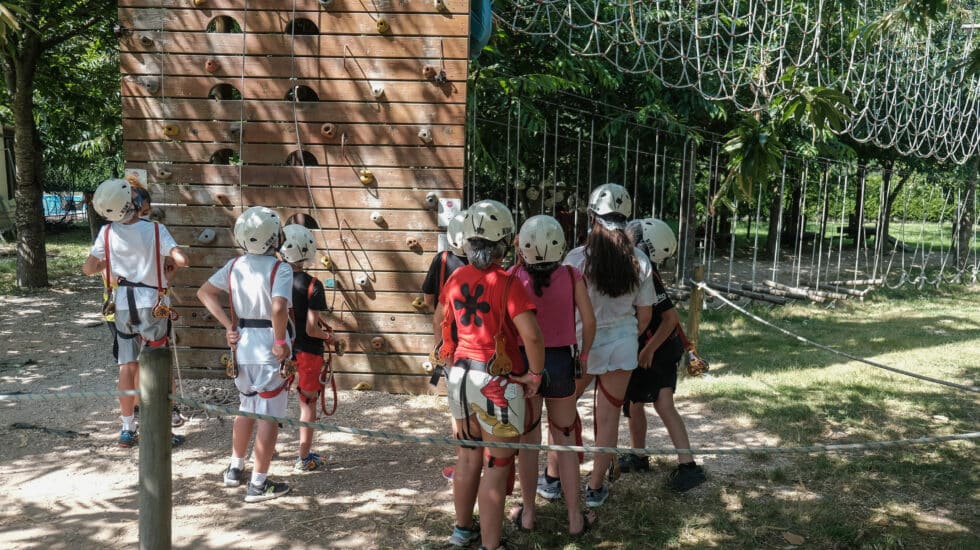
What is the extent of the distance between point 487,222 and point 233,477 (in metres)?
2.28

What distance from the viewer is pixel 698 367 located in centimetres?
481

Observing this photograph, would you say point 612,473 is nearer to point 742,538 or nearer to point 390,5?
point 742,538

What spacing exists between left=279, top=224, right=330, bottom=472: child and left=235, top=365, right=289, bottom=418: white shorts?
0.90ft

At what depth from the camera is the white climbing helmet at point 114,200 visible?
486cm

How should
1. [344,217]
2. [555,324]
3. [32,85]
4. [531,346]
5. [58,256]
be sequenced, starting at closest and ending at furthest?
[531,346], [555,324], [344,217], [32,85], [58,256]

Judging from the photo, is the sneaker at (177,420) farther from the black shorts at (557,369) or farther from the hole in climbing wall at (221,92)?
the black shorts at (557,369)

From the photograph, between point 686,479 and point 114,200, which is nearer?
point 686,479

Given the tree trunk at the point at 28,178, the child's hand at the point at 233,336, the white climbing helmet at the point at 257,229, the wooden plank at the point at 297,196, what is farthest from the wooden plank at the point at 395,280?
the tree trunk at the point at 28,178

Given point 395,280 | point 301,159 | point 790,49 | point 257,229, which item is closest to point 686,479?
point 257,229

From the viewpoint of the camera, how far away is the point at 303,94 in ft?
22.2

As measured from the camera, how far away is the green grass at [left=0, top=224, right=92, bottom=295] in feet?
41.9

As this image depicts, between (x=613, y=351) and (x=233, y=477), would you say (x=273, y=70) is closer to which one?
(x=233, y=477)

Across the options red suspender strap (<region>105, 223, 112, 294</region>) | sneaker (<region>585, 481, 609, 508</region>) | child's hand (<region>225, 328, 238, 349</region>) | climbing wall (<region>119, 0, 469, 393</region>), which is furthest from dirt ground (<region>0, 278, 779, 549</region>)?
red suspender strap (<region>105, 223, 112, 294</region>)

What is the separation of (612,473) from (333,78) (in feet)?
12.5
